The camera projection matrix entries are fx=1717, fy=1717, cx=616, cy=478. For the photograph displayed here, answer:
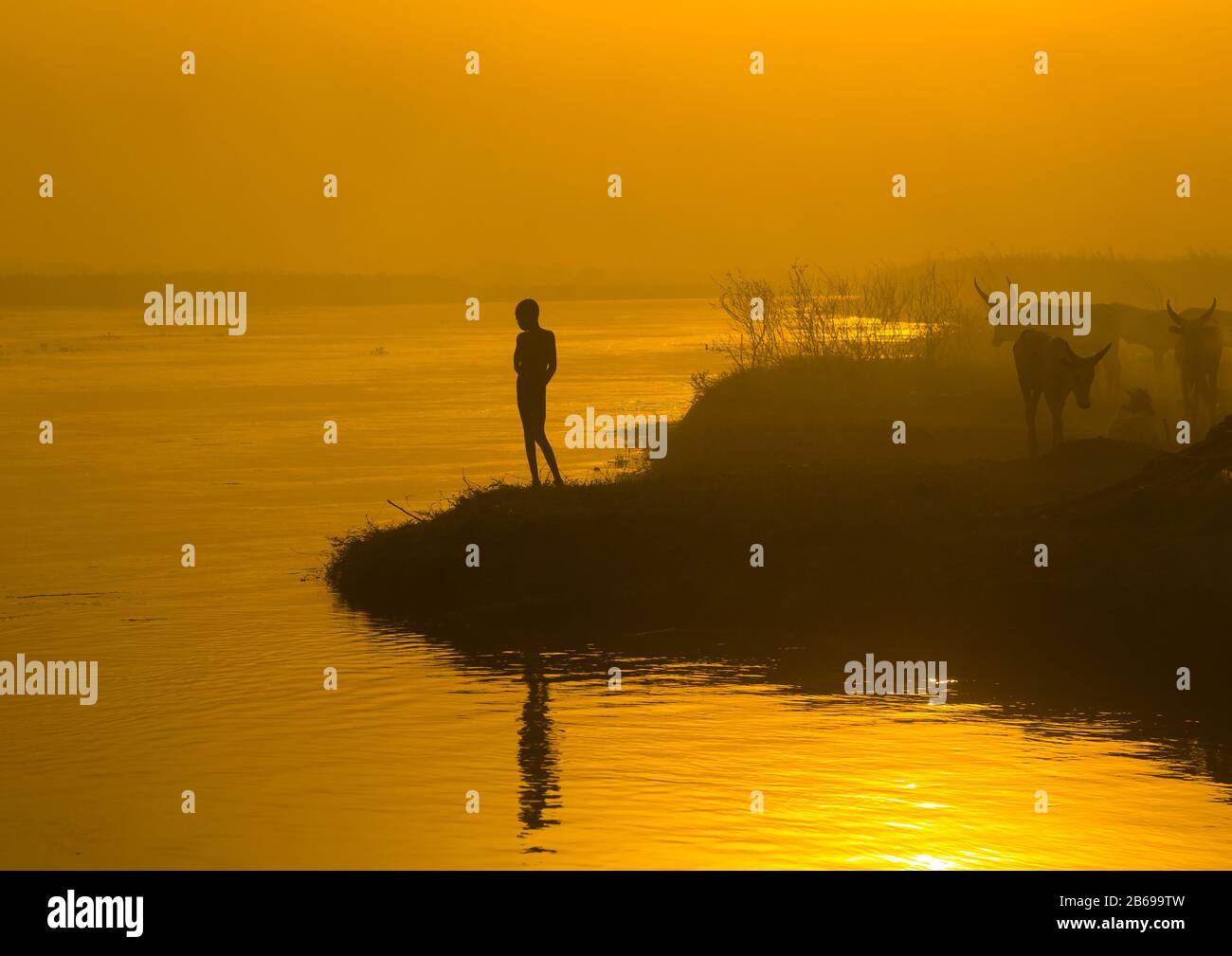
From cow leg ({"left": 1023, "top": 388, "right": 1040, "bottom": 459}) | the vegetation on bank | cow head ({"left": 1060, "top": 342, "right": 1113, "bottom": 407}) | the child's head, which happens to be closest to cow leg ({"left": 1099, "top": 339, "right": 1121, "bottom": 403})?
cow head ({"left": 1060, "top": 342, "right": 1113, "bottom": 407})

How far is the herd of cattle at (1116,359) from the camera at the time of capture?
25.6 meters

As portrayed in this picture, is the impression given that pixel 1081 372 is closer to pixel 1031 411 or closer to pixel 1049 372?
pixel 1049 372

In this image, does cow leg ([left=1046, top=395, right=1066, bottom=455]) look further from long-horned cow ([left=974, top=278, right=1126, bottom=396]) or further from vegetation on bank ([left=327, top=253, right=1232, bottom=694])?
long-horned cow ([left=974, top=278, right=1126, bottom=396])

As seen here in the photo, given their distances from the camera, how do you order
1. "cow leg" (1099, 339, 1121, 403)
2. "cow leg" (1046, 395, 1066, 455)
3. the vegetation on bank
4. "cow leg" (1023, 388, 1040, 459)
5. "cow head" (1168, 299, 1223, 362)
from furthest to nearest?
"cow leg" (1099, 339, 1121, 403), "cow head" (1168, 299, 1223, 362), "cow leg" (1023, 388, 1040, 459), "cow leg" (1046, 395, 1066, 455), the vegetation on bank

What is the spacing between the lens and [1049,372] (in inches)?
1012

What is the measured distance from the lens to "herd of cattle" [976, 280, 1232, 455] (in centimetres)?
2561

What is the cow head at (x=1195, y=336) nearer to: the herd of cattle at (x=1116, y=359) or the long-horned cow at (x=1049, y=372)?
the herd of cattle at (x=1116, y=359)

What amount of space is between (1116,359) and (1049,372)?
472 inches

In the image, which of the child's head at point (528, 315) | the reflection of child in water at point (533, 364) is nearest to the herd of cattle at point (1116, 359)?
the reflection of child in water at point (533, 364)

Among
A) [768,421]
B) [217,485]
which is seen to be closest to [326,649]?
[768,421]

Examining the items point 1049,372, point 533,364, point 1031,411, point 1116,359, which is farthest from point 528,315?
point 1116,359

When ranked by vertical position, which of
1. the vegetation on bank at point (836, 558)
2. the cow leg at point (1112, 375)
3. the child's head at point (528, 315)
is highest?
the cow leg at point (1112, 375)

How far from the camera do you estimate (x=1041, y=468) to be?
23.5 metres
